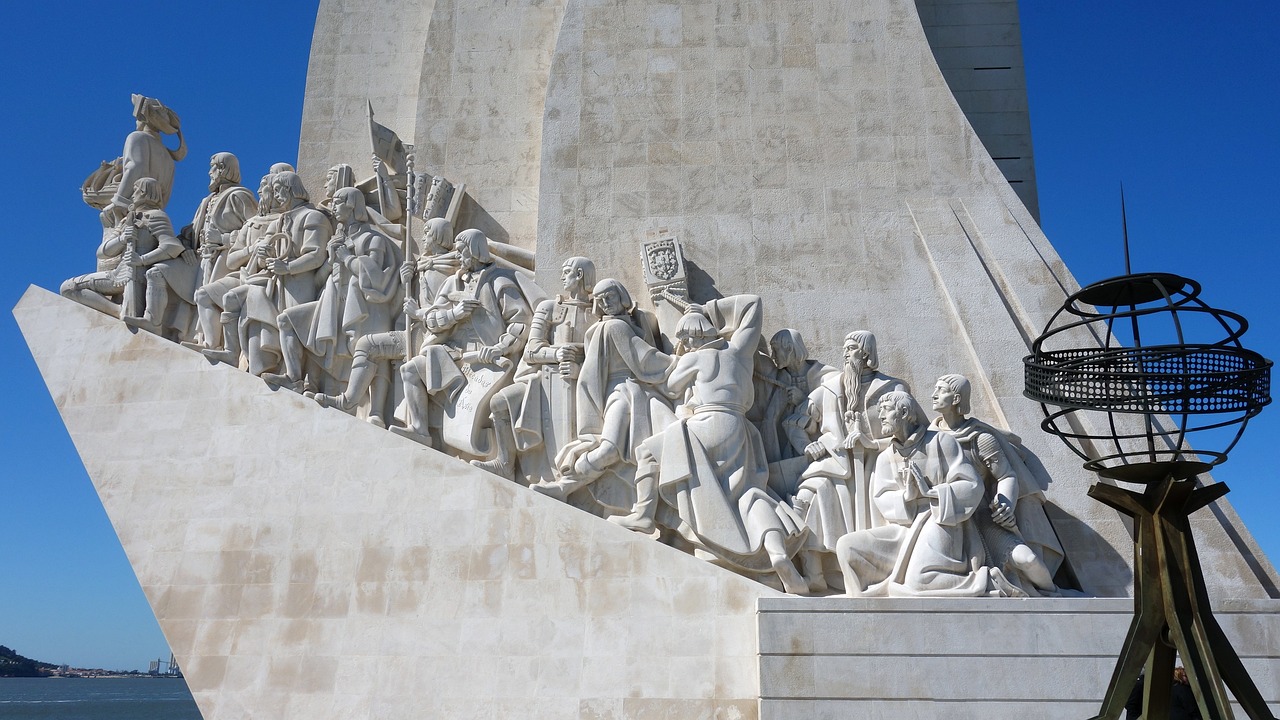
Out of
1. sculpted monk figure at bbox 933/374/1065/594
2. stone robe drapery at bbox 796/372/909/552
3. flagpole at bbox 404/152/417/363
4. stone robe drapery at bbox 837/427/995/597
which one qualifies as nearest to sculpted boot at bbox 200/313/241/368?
flagpole at bbox 404/152/417/363

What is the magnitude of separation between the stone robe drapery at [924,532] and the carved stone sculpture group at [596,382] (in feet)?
0.04

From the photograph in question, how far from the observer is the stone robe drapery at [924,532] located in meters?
6.36

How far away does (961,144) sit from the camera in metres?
8.03

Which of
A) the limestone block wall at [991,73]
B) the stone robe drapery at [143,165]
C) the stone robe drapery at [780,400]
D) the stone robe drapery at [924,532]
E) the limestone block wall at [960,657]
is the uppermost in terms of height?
the limestone block wall at [991,73]

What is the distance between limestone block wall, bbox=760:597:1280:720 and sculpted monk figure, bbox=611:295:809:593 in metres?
0.46

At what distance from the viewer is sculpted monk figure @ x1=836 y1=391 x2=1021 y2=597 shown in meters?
6.36

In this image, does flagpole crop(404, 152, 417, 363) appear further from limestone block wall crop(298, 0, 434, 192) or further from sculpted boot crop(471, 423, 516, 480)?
sculpted boot crop(471, 423, 516, 480)

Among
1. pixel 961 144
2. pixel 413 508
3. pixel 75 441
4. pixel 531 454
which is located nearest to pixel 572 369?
pixel 531 454

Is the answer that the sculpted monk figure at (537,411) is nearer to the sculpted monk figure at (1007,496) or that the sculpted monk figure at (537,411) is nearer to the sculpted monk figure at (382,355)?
the sculpted monk figure at (382,355)

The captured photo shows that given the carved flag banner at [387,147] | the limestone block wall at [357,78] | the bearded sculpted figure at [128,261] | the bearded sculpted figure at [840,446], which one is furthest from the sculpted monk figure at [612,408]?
the bearded sculpted figure at [128,261]

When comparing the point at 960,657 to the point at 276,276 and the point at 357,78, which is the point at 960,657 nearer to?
the point at 276,276

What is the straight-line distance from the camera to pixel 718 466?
6.84 metres

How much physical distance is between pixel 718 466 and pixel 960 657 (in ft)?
5.57

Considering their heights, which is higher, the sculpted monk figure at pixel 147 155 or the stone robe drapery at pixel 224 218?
the sculpted monk figure at pixel 147 155
